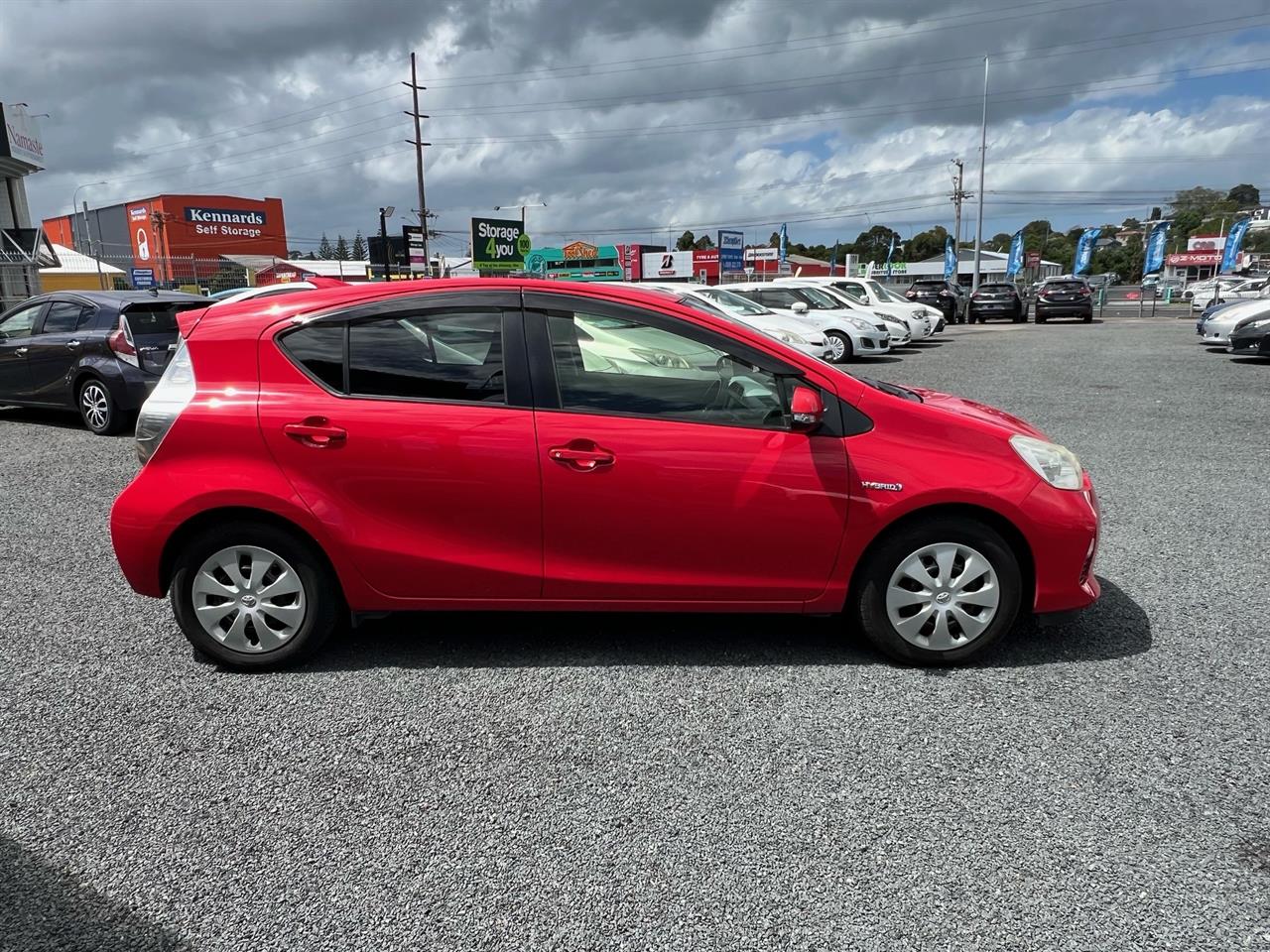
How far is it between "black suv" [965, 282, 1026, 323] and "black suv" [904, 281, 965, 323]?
508mm

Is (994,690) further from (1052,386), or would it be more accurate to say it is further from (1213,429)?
(1052,386)

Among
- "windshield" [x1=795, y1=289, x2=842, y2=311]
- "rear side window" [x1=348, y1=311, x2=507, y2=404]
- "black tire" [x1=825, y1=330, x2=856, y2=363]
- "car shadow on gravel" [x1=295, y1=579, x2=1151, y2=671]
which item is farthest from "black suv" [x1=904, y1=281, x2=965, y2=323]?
"rear side window" [x1=348, y1=311, x2=507, y2=404]

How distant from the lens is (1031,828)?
2.71 m

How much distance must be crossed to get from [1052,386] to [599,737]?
1208 centimetres

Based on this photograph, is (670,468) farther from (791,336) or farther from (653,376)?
(791,336)

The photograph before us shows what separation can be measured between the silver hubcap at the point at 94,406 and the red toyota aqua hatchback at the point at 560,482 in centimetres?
677

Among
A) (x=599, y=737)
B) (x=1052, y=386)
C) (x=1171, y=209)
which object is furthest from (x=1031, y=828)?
(x=1171, y=209)

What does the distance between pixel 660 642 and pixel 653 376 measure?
49.2 inches

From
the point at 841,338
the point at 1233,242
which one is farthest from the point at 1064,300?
the point at 1233,242

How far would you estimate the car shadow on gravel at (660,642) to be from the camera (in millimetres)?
3904

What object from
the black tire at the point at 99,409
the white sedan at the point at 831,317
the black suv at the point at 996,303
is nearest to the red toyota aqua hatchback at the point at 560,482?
the black tire at the point at 99,409

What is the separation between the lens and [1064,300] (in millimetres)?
31328

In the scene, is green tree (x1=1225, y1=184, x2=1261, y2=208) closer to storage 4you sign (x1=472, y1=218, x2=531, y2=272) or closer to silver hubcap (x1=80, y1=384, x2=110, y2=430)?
storage 4you sign (x1=472, y1=218, x2=531, y2=272)

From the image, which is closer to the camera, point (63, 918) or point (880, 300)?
point (63, 918)
